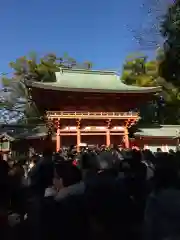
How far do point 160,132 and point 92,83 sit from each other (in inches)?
274

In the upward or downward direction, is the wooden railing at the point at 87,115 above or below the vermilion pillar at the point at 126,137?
above

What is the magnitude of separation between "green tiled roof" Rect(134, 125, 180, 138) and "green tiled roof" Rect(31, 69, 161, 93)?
3.41m

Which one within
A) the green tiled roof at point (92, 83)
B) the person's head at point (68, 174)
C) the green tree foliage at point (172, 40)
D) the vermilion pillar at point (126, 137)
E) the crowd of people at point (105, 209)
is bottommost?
the crowd of people at point (105, 209)

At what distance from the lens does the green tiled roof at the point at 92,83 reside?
2291cm

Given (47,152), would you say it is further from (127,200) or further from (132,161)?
(127,200)

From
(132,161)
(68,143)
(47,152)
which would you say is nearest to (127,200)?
(132,161)

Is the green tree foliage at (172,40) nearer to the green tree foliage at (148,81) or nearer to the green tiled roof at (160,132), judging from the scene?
the green tiled roof at (160,132)

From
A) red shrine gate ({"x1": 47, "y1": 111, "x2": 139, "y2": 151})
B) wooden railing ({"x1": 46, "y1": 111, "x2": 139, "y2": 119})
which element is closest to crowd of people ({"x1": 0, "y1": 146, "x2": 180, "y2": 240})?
wooden railing ({"x1": 46, "y1": 111, "x2": 139, "y2": 119})

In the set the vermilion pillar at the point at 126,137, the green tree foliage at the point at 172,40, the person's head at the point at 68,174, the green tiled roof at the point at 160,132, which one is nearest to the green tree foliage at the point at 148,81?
the green tiled roof at the point at 160,132

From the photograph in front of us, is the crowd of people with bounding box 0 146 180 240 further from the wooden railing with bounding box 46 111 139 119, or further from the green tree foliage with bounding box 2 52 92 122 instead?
the green tree foliage with bounding box 2 52 92 122

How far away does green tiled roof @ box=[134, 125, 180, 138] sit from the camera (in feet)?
80.5

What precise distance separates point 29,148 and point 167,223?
2315 cm

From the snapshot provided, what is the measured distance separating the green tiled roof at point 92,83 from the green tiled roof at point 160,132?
341 cm

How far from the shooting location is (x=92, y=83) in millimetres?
26031
